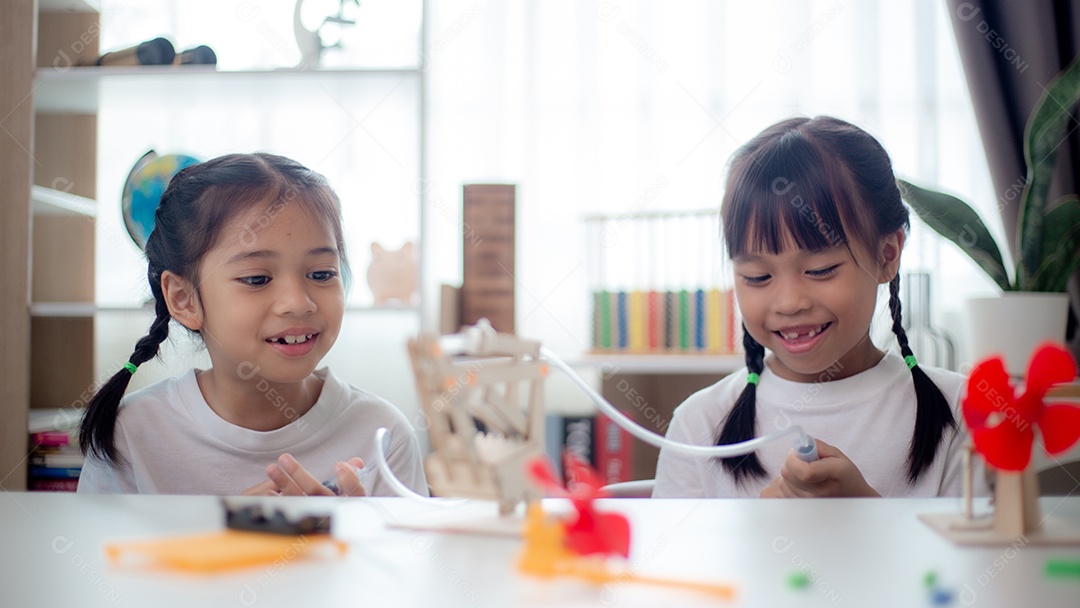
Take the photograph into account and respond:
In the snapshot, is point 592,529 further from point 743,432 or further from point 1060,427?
point 743,432

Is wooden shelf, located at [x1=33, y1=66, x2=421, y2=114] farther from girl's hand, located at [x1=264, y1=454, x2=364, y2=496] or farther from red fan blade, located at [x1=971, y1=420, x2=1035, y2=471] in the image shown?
red fan blade, located at [x1=971, y1=420, x2=1035, y2=471]

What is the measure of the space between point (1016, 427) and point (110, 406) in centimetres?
96

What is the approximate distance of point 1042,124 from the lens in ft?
5.28

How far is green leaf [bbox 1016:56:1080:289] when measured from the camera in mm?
1601

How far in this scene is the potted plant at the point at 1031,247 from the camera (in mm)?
1527

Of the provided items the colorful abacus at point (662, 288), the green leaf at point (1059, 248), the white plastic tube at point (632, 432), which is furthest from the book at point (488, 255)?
the white plastic tube at point (632, 432)

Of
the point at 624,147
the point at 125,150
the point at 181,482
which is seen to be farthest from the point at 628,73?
the point at 181,482

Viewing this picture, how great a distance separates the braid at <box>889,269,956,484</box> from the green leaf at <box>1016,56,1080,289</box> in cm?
78

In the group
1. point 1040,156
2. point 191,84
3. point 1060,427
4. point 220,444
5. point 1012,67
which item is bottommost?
point 220,444

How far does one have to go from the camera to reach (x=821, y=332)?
1019mm

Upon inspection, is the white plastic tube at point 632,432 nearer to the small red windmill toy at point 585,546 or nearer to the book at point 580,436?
the small red windmill toy at point 585,546

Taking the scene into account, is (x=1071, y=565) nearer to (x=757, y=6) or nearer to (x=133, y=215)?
(x=133, y=215)

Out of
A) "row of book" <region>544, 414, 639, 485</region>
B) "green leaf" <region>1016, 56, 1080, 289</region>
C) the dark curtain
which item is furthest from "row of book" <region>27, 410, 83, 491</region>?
the dark curtain

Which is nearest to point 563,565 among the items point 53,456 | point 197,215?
point 197,215
